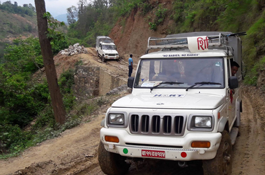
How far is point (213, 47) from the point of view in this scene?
6.13 meters

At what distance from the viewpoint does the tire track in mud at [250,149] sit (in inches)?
189

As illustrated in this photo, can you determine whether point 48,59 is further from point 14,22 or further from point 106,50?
point 14,22

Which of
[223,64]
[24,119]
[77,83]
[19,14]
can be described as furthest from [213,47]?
[19,14]

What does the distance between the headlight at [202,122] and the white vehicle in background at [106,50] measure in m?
24.4

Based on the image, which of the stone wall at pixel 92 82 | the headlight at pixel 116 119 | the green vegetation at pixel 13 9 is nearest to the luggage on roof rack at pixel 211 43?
the headlight at pixel 116 119

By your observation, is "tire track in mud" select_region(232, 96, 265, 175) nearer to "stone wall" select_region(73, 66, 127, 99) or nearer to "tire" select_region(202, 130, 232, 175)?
"tire" select_region(202, 130, 232, 175)

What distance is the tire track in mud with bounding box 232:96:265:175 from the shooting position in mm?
4796

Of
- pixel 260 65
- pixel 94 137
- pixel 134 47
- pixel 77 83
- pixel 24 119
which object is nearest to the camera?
pixel 94 137

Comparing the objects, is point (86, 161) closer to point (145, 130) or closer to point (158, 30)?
point (145, 130)

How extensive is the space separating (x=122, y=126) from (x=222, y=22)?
62.7ft

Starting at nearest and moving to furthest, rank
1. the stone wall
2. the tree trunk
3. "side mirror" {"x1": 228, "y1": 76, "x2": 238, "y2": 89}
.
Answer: "side mirror" {"x1": 228, "y1": 76, "x2": 238, "y2": 89} → the tree trunk → the stone wall

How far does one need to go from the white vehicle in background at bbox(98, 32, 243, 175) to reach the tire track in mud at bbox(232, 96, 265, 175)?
953 mm

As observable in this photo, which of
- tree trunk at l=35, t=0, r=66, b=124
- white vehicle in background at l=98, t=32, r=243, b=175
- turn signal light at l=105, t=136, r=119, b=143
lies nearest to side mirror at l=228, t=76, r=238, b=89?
white vehicle in background at l=98, t=32, r=243, b=175

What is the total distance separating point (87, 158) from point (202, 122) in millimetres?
3046
